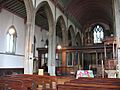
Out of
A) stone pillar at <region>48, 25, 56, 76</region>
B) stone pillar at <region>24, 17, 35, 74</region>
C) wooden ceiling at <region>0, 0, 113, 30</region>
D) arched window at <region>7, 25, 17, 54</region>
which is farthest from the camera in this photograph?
arched window at <region>7, 25, 17, 54</region>

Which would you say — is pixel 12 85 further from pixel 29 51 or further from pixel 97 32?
pixel 97 32

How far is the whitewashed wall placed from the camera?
→ 1278 centimetres

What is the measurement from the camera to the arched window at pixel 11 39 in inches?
542

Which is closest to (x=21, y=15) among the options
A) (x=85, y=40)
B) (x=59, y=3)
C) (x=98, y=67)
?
(x=59, y=3)

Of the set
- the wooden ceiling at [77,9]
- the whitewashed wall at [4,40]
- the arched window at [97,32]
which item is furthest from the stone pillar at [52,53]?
the arched window at [97,32]

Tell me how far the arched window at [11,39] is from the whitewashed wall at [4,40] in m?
0.40

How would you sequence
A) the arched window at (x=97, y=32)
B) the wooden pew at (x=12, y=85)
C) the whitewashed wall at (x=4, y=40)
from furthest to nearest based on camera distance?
the arched window at (x=97, y=32)
the whitewashed wall at (x=4, y=40)
the wooden pew at (x=12, y=85)

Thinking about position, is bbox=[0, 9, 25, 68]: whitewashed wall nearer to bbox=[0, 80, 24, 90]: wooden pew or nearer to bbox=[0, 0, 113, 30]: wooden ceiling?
bbox=[0, 0, 113, 30]: wooden ceiling

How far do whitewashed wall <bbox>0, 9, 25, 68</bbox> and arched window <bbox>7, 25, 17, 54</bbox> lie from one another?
1.30 ft

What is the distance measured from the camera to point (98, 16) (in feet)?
78.5

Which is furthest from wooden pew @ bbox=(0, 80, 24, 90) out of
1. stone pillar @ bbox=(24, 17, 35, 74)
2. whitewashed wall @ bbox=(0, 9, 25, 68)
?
whitewashed wall @ bbox=(0, 9, 25, 68)

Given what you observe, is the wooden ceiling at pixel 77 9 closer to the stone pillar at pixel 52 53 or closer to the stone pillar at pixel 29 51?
the stone pillar at pixel 52 53

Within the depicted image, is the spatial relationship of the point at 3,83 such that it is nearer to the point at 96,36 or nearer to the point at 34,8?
the point at 34,8

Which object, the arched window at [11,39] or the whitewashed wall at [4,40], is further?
the arched window at [11,39]
